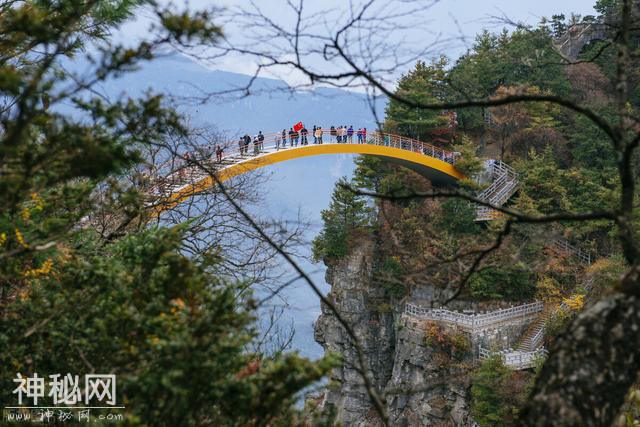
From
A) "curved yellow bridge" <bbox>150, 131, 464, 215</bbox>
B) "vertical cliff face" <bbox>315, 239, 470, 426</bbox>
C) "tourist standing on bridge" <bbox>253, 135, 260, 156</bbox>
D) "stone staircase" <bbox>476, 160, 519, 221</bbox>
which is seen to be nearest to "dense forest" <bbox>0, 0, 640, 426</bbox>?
"tourist standing on bridge" <bbox>253, 135, 260, 156</bbox>

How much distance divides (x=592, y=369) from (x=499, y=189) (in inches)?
684

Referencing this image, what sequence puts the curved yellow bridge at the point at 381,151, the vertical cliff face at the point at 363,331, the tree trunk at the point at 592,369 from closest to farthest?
the tree trunk at the point at 592,369, the curved yellow bridge at the point at 381,151, the vertical cliff face at the point at 363,331

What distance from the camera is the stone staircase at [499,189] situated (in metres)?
18.3

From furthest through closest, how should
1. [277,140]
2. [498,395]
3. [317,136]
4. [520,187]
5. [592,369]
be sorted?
[520,187] < [317,136] < [277,140] < [498,395] < [592,369]

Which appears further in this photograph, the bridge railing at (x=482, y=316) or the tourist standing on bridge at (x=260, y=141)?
the tourist standing on bridge at (x=260, y=141)

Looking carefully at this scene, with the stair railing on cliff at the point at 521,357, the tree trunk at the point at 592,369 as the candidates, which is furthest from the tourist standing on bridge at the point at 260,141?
the tree trunk at the point at 592,369

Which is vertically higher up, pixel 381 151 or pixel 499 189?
pixel 381 151

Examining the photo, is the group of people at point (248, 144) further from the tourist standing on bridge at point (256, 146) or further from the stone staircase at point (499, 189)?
the stone staircase at point (499, 189)

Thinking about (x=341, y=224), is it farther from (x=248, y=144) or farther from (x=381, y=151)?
(x=248, y=144)

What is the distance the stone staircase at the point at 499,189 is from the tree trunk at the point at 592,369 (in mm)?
16261

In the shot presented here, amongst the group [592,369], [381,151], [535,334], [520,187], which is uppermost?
[381,151]

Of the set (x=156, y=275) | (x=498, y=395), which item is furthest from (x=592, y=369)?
(x=498, y=395)

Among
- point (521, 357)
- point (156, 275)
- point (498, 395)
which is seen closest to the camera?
point (156, 275)

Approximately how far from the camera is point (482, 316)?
49.0 feet
